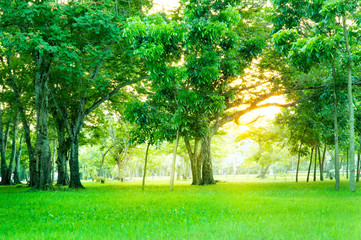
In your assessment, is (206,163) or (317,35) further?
(206,163)

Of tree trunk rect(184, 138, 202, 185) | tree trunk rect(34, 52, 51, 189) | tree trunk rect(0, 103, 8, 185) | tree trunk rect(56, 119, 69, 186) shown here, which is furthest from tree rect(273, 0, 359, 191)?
tree trunk rect(0, 103, 8, 185)

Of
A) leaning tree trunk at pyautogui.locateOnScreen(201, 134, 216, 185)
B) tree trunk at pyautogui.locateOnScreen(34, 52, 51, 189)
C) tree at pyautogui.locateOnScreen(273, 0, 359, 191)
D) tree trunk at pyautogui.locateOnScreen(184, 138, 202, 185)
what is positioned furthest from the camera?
tree trunk at pyautogui.locateOnScreen(184, 138, 202, 185)

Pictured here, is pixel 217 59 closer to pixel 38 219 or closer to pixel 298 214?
pixel 298 214

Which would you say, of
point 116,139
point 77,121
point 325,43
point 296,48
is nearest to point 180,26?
point 296,48

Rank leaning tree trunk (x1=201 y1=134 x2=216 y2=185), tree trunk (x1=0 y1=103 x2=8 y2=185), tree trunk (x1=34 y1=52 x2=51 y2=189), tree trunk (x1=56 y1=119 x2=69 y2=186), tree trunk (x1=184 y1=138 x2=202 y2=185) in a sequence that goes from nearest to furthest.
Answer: tree trunk (x1=34 y1=52 x2=51 y2=189) < leaning tree trunk (x1=201 y1=134 x2=216 y2=185) < tree trunk (x1=184 y1=138 x2=202 y2=185) < tree trunk (x1=56 y1=119 x2=69 y2=186) < tree trunk (x1=0 y1=103 x2=8 y2=185)

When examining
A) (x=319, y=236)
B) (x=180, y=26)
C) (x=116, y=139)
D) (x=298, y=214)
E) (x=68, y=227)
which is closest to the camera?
(x=319, y=236)

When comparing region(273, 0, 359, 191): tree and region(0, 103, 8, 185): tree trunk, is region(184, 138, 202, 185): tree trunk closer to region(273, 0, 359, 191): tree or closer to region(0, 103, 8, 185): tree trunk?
region(273, 0, 359, 191): tree

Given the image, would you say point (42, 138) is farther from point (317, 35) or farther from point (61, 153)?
point (317, 35)

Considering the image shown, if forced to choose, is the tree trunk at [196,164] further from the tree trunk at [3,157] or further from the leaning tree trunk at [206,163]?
the tree trunk at [3,157]

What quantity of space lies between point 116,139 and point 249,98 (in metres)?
27.2

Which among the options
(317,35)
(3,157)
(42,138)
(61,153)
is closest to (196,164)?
(61,153)

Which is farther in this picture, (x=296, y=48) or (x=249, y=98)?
(x=249, y=98)

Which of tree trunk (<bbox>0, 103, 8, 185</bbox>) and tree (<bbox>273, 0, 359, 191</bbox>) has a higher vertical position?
tree (<bbox>273, 0, 359, 191</bbox>)

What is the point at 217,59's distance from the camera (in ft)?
52.1
